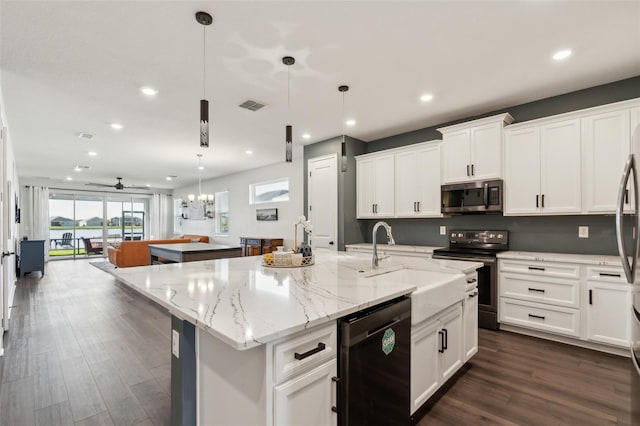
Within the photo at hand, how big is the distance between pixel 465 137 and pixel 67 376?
15.8ft

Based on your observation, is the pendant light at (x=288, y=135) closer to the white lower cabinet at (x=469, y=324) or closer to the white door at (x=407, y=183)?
the white lower cabinet at (x=469, y=324)

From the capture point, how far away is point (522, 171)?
139 inches

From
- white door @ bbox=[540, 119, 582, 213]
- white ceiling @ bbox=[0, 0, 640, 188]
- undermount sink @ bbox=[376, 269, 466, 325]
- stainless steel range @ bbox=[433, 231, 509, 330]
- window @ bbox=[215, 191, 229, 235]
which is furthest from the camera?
window @ bbox=[215, 191, 229, 235]

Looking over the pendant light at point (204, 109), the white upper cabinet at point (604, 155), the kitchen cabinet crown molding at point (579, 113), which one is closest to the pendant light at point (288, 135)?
the pendant light at point (204, 109)

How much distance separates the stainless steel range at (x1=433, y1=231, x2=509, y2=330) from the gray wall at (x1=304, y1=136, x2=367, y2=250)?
1.49m

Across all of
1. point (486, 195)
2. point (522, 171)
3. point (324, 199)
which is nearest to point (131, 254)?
point (324, 199)

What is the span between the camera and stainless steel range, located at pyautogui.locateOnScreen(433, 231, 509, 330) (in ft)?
11.5

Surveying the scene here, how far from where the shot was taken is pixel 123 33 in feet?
7.50

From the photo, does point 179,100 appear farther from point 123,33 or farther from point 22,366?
point 22,366

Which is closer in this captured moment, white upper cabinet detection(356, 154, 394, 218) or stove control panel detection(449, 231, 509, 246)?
stove control panel detection(449, 231, 509, 246)

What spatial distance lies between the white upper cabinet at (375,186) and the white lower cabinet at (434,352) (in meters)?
2.68

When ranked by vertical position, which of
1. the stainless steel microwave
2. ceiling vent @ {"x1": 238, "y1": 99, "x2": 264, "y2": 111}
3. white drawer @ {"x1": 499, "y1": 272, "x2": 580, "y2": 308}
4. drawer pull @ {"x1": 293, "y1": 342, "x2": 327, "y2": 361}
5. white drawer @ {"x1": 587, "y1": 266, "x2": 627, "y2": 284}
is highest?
ceiling vent @ {"x1": 238, "y1": 99, "x2": 264, "y2": 111}

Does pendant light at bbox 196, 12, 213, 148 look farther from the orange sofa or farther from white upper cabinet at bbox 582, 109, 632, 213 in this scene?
the orange sofa

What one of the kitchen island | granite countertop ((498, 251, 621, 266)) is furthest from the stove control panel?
the kitchen island
